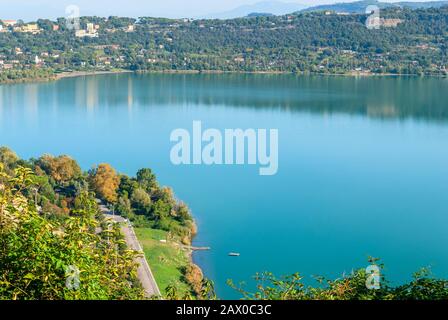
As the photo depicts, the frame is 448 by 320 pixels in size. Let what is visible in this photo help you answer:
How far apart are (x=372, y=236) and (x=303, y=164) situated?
3.67m

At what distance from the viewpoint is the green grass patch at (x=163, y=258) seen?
5.79 meters

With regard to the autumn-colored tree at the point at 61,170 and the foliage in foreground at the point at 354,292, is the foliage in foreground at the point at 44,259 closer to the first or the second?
the foliage in foreground at the point at 354,292

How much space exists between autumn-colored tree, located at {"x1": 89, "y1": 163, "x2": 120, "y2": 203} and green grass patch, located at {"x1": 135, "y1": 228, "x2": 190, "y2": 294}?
3.22ft

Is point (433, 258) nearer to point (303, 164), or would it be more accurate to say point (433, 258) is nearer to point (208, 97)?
point (303, 164)

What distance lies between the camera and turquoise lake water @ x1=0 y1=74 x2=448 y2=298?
708 cm

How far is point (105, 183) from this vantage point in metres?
8.19

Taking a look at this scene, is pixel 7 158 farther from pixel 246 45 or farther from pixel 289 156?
pixel 246 45

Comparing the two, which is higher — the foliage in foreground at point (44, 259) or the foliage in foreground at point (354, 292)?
→ the foliage in foreground at point (44, 259)

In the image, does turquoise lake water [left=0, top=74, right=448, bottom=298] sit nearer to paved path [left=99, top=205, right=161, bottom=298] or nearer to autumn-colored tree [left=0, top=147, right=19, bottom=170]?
paved path [left=99, top=205, right=161, bottom=298]

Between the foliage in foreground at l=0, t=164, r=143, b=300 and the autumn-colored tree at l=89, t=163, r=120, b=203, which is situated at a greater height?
the foliage in foreground at l=0, t=164, r=143, b=300

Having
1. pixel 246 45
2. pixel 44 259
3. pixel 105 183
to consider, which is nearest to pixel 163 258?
pixel 105 183

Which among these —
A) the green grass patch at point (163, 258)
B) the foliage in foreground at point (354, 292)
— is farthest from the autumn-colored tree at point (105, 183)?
the foliage in foreground at point (354, 292)

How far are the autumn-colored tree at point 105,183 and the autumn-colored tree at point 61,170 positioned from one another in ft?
0.93

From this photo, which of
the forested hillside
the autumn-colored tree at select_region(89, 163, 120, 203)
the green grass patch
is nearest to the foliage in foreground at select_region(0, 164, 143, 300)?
the green grass patch
